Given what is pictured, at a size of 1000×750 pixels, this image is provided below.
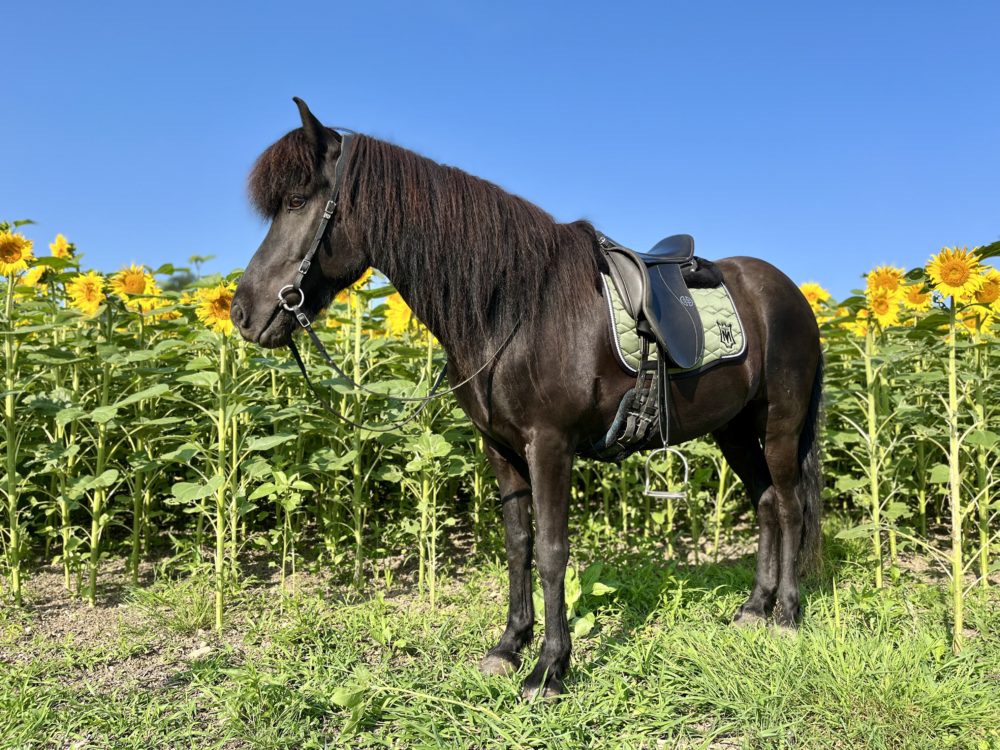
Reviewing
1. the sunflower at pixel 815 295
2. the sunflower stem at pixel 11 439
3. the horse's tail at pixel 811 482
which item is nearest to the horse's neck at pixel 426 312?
the horse's tail at pixel 811 482

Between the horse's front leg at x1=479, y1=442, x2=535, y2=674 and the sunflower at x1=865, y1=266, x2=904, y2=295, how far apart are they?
2.49m

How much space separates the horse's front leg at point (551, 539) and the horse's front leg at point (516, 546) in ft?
0.98

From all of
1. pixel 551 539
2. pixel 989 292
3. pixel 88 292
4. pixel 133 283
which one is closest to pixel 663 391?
pixel 551 539

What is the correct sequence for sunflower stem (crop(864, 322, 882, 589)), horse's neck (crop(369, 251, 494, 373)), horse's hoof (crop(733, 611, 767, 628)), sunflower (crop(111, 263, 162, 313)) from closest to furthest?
horse's neck (crop(369, 251, 494, 373)) → horse's hoof (crop(733, 611, 767, 628)) → sunflower stem (crop(864, 322, 882, 589)) → sunflower (crop(111, 263, 162, 313))

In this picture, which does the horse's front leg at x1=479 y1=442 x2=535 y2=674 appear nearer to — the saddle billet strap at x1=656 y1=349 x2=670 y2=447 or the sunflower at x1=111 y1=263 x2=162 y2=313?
the saddle billet strap at x1=656 y1=349 x2=670 y2=447

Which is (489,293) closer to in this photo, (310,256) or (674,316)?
(310,256)

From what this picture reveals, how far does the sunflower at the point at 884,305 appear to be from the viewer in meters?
4.07

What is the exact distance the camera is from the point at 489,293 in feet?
9.35

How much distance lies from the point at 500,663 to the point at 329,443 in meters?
2.26

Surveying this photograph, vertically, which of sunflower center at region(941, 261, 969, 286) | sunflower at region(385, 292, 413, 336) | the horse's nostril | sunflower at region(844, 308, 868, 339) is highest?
sunflower at region(385, 292, 413, 336)

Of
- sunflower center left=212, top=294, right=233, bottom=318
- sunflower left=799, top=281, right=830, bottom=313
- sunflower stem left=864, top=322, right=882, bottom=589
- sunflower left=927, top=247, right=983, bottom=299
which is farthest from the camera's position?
sunflower left=799, top=281, right=830, bottom=313

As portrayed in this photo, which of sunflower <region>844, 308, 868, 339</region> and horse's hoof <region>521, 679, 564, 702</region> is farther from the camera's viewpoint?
sunflower <region>844, 308, 868, 339</region>

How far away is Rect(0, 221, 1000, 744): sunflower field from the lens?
3.81 metres

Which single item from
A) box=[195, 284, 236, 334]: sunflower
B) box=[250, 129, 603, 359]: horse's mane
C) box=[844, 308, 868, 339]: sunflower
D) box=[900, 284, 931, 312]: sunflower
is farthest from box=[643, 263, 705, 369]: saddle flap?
box=[195, 284, 236, 334]: sunflower
